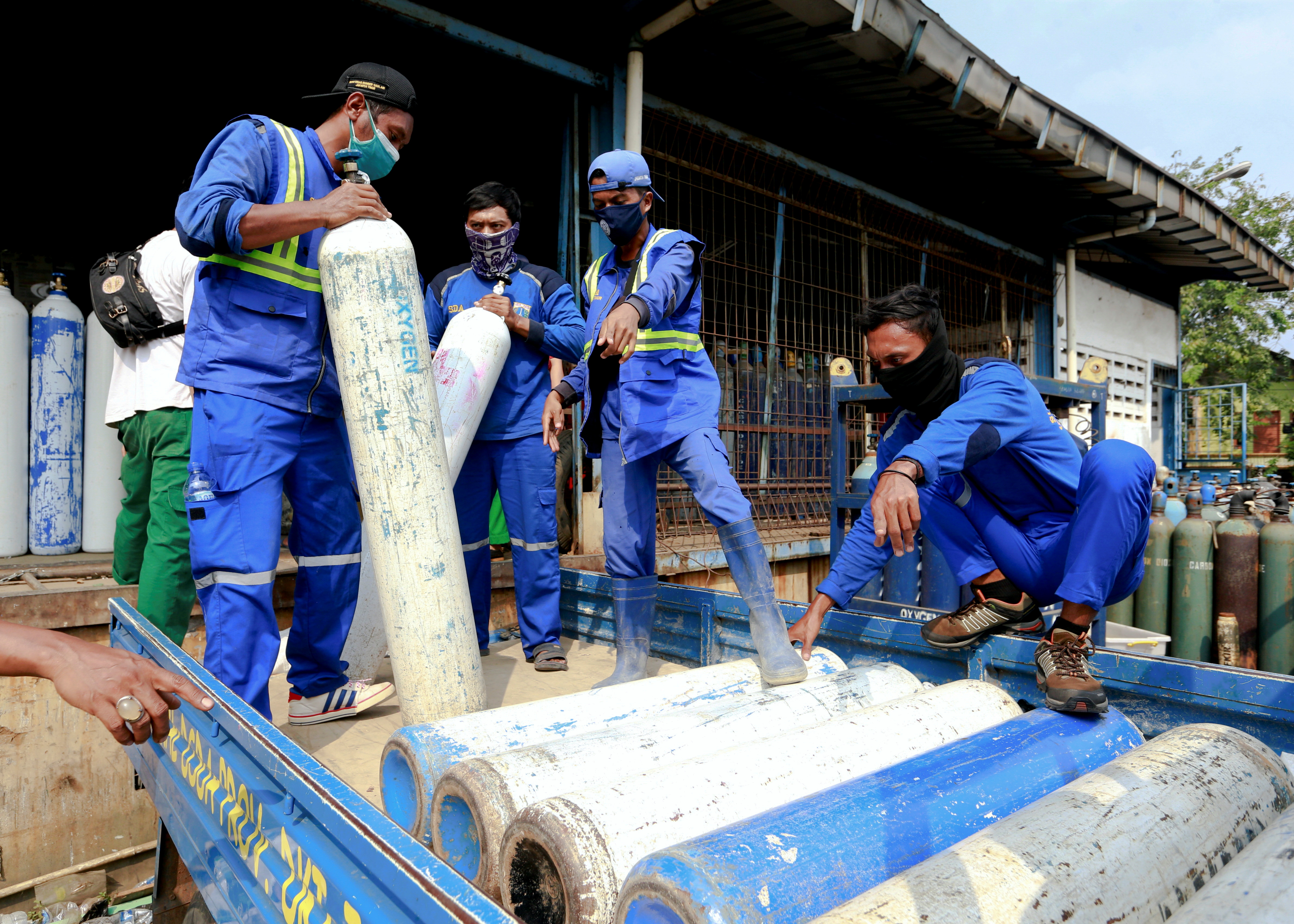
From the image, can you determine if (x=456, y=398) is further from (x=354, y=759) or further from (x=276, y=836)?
(x=276, y=836)

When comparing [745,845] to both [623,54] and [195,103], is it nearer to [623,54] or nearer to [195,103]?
[623,54]

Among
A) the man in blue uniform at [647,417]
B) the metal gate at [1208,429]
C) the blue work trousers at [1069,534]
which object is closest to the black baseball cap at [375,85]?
the man in blue uniform at [647,417]

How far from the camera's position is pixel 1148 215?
8891 mm

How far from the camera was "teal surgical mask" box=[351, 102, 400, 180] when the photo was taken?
2.34 meters

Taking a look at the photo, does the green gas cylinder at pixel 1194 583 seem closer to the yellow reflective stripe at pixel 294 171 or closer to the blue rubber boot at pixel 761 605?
the blue rubber boot at pixel 761 605

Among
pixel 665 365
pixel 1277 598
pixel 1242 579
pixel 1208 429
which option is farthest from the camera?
pixel 1208 429

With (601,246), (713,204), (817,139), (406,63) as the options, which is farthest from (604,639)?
(817,139)

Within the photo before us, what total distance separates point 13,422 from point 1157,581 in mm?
7703

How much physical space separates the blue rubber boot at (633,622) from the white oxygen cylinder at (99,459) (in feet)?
10.2

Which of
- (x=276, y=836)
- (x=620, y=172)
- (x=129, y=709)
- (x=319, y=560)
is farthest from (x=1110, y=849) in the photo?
(x=620, y=172)

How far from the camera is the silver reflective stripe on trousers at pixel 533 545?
3.18m

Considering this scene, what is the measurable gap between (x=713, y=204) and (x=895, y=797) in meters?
5.63

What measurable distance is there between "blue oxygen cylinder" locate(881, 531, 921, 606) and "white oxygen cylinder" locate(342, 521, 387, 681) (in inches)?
99.8

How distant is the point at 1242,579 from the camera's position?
219 inches
